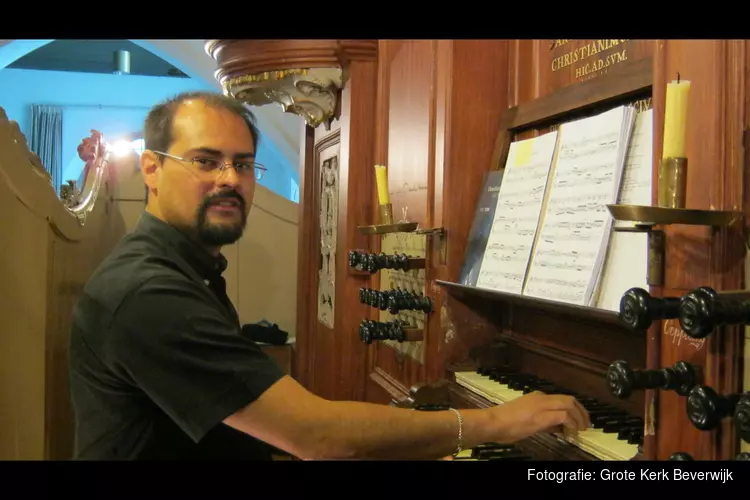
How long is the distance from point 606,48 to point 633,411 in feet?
1.88

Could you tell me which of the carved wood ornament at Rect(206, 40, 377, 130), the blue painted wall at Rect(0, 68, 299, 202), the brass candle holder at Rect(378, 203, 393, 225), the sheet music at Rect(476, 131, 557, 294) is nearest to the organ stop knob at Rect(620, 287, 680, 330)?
the sheet music at Rect(476, 131, 557, 294)

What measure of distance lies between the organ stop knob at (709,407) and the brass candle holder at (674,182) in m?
0.18

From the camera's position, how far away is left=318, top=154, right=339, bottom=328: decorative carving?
202 centimetres

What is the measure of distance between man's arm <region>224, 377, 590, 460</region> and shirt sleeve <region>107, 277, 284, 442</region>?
2 centimetres

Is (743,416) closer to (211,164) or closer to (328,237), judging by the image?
(211,164)

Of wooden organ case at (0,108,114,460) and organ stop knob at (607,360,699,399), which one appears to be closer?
organ stop knob at (607,360,699,399)

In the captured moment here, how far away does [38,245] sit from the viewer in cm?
117

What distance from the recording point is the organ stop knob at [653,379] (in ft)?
2.03

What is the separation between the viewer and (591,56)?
1.04m

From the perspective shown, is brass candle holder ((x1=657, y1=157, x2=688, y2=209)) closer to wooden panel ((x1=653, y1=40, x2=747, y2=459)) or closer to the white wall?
wooden panel ((x1=653, y1=40, x2=747, y2=459))

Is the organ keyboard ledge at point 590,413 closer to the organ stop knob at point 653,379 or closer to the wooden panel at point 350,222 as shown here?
the organ stop knob at point 653,379

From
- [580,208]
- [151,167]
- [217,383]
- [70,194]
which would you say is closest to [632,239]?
[580,208]

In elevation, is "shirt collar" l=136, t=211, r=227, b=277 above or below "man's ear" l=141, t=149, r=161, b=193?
below

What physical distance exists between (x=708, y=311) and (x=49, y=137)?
1340mm
